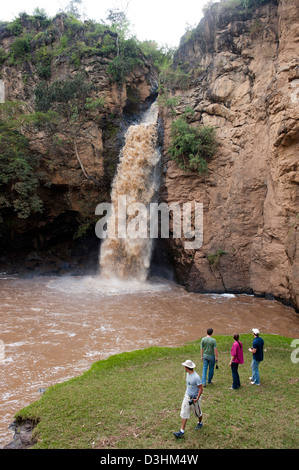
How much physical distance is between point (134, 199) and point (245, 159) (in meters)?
7.31

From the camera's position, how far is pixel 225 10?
62.8 feet

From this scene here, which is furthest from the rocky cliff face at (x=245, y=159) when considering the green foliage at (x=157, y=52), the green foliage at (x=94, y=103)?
the green foliage at (x=157, y=52)

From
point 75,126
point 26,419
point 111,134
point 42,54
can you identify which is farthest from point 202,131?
point 26,419

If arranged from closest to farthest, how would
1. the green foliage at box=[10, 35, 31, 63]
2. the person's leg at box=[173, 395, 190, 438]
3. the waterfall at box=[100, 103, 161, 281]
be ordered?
the person's leg at box=[173, 395, 190, 438] → the waterfall at box=[100, 103, 161, 281] → the green foliage at box=[10, 35, 31, 63]

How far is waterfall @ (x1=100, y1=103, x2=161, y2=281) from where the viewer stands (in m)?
21.0

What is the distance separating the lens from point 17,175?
65.4 feet

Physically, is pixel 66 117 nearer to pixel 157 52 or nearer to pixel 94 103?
pixel 94 103

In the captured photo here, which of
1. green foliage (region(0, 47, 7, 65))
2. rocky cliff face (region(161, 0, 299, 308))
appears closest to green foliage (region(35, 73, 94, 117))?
green foliage (region(0, 47, 7, 65))

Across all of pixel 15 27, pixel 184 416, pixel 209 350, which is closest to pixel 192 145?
pixel 209 350

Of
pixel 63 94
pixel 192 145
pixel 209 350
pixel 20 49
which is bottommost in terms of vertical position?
pixel 209 350

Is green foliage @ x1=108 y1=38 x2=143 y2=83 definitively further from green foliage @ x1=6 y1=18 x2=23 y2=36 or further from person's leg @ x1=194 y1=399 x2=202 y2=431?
person's leg @ x1=194 y1=399 x2=202 y2=431

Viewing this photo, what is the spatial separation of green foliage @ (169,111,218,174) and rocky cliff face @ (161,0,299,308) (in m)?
0.60

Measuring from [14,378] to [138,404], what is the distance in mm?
4023

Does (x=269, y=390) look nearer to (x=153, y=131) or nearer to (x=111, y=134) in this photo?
(x=153, y=131)
